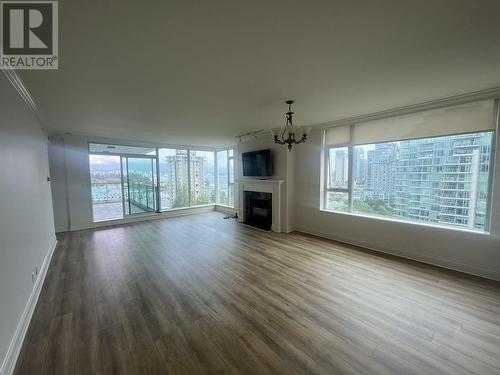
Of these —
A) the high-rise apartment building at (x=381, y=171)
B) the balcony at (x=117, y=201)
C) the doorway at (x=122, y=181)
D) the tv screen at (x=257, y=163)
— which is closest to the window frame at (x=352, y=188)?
the high-rise apartment building at (x=381, y=171)

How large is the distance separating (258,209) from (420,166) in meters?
3.79

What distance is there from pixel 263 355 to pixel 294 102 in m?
3.10

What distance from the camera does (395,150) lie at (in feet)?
12.3

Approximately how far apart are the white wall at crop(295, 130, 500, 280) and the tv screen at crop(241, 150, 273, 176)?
750 millimetres

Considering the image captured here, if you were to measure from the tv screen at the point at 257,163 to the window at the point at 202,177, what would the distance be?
2.46 metres

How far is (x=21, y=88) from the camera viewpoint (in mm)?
2494

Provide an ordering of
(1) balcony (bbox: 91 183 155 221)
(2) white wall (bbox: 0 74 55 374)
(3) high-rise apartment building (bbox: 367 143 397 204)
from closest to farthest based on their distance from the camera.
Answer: (2) white wall (bbox: 0 74 55 374)
(3) high-rise apartment building (bbox: 367 143 397 204)
(1) balcony (bbox: 91 183 155 221)

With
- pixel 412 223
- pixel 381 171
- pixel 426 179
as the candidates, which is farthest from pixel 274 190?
pixel 426 179

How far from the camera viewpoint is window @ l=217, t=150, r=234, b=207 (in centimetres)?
795

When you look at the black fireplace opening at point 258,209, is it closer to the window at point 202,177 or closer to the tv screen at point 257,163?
the tv screen at point 257,163

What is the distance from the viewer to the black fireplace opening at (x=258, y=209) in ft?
18.5

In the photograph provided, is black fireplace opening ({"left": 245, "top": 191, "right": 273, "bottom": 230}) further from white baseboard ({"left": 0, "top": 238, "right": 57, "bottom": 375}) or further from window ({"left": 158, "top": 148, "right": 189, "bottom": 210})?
white baseboard ({"left": 0, "top": 238, "right": 57, "bottom": 375})

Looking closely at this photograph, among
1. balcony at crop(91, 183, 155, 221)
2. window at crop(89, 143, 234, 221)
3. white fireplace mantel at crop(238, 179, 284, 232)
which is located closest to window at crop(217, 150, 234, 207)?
window at crop(89, 143, 234, 221)

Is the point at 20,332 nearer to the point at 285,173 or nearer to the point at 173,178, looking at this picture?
the point at 285,173
